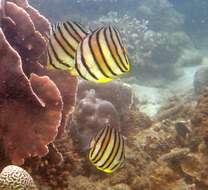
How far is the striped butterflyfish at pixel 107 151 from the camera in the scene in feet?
9.45

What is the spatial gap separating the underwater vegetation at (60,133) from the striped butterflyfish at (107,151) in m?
0.05

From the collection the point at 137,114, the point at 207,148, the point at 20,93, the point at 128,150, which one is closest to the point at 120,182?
the point at 128,150

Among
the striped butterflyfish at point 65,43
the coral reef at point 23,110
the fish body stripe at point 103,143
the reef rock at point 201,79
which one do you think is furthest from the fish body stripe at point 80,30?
the reef rock at point 201,79

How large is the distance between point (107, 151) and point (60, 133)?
72.8 inches

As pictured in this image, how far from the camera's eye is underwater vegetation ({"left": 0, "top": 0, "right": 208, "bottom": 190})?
3.88 m

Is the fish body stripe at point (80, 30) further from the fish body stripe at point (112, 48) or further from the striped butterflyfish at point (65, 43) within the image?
the fish body stripe at point (112, 48)

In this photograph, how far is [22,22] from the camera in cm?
480

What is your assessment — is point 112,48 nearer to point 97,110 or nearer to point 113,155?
point 113,155

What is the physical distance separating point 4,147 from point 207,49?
20.3m

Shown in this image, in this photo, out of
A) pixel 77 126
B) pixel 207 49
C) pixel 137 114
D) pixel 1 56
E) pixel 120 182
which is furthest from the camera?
pixel 207 49

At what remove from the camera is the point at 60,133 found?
4.64 metres

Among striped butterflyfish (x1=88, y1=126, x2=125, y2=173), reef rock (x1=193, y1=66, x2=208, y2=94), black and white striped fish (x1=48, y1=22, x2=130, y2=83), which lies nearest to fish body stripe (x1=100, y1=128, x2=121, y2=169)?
striped butterflyfish (x1=88, y1=126, x2=125, y2=173)

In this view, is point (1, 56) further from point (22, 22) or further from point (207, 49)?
point (207, 49)

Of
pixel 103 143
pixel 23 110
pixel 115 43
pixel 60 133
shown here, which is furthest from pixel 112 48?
pixel 60 133
